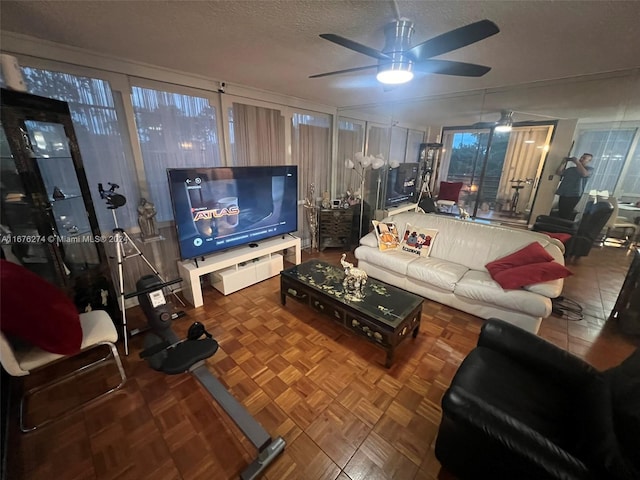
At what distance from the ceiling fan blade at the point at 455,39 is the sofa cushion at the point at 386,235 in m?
1.92

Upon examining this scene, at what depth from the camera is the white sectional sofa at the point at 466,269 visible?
2.12 metres

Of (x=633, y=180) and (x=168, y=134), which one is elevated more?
(x=168, y=134)

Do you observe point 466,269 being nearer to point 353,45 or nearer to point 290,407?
point 290,407

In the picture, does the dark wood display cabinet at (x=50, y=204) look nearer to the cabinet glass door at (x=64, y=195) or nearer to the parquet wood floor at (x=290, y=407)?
the cabinet glass door at (x=64, y=195)

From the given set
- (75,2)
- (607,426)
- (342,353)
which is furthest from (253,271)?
(607,426)

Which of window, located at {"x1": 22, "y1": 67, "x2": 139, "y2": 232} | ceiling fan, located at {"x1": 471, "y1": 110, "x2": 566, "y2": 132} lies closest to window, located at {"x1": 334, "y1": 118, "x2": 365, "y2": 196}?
ceiling fan, located at {"x1": 471, "y1": 110, "x2": 566, "y2": 132}

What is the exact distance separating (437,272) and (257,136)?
2.60 meters

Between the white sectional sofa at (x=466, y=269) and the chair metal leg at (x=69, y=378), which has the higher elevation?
the white sectional sofa at (x=466, y=269)

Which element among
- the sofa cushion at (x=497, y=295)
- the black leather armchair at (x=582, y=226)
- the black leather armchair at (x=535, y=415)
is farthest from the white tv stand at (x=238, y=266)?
the black leather armchair at (x=582, y=226)

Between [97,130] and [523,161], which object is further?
[523,161]

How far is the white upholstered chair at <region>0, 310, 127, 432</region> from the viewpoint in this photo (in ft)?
4.20

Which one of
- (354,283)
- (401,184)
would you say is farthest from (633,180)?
(354,283)

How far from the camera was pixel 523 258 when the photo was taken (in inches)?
90.6

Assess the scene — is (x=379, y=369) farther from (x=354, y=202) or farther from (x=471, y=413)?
(x=354, y=202)
